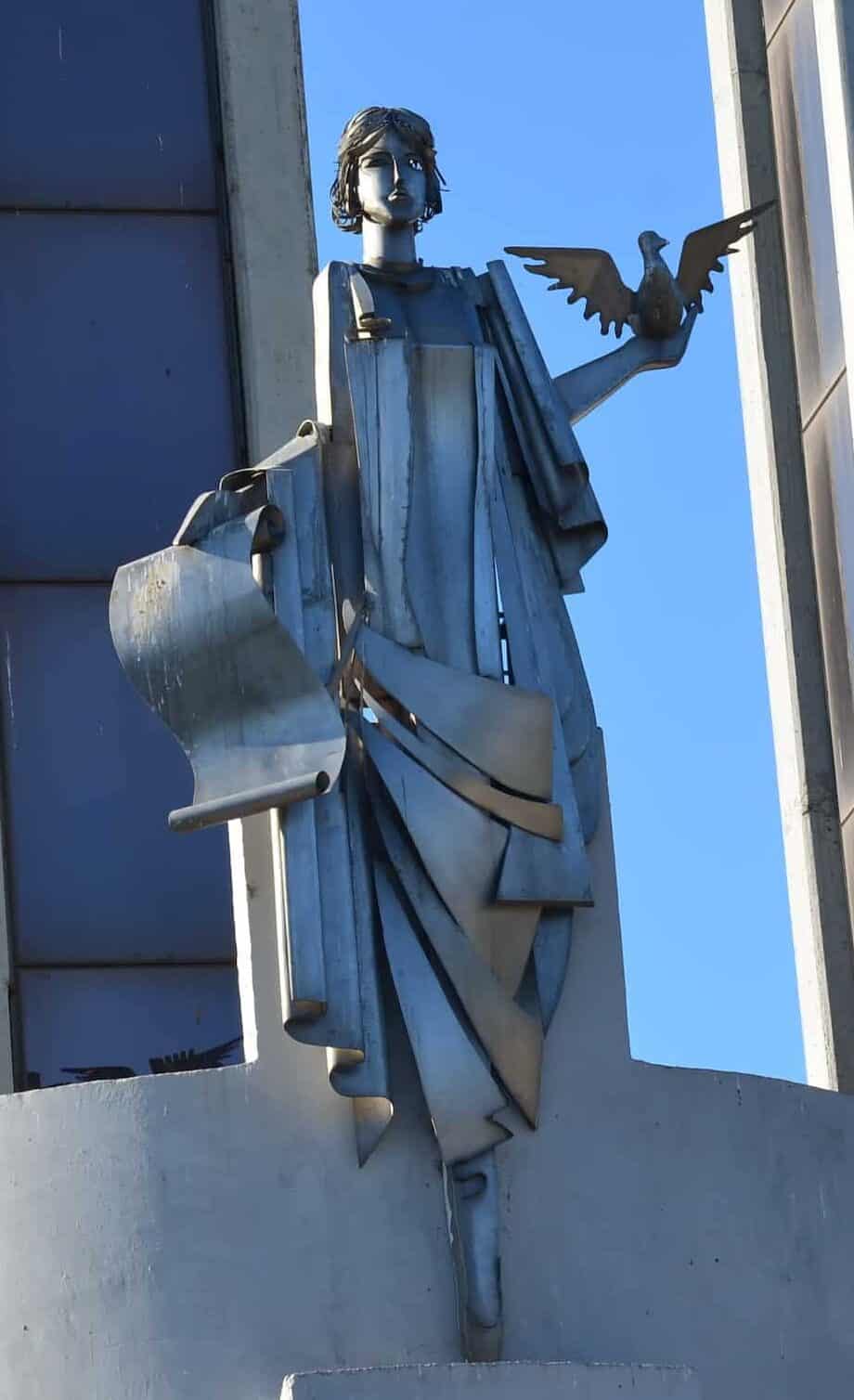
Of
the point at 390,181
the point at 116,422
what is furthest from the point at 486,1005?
the point at 116,422

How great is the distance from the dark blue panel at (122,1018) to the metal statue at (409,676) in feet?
17.8

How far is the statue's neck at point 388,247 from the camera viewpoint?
1596 cm

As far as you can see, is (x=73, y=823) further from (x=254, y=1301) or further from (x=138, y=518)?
(x=254, y=1301)

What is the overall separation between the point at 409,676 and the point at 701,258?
7.23 feet

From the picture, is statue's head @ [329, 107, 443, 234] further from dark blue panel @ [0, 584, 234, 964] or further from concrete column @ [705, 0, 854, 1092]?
dark blue panel @ [0, 584, 234, 964]

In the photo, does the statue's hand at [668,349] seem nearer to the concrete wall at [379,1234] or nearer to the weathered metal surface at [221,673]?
the weathered metal surface at [221,673]

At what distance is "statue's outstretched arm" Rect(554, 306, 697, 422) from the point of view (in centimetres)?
1616

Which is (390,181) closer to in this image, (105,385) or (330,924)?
(330,924)

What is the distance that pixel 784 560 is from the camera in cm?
2056

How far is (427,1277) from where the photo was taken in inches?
575

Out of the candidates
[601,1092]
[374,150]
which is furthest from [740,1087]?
[374,150]

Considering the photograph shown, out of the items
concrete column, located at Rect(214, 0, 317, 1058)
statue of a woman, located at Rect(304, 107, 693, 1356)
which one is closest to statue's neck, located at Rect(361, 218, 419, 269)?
statue of a woman, located at Rect(304, 107, 693, 1356)

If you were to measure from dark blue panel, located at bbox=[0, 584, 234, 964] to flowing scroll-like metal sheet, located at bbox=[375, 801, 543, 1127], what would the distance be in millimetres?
6202

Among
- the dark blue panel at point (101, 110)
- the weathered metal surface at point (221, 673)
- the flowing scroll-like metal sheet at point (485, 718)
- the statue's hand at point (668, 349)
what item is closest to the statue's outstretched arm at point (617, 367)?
the statue's hand at point (668, 349)
